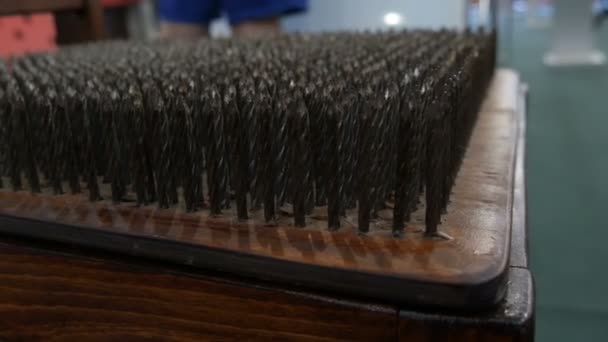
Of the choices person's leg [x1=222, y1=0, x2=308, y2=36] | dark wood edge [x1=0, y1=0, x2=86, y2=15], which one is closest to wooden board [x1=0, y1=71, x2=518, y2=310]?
dark wood edge [x1=0, y1=0, x2=86, y2=15]

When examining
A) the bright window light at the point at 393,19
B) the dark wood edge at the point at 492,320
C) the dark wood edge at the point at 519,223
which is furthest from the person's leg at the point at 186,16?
the dark wood edge at the point at 492,320

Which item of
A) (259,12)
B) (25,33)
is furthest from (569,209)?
(25,33)

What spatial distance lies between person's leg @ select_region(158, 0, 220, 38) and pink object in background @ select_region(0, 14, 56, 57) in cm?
23

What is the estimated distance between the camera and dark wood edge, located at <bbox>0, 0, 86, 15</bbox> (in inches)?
41.4

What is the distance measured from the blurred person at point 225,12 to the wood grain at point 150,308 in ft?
3.19

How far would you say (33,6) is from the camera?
1.10 meters

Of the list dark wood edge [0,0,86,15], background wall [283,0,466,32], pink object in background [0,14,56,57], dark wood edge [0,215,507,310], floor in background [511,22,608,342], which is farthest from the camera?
background wall [283,0,466,32]

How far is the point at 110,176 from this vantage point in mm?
418

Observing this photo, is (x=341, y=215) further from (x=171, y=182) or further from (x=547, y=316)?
(x=547, y=316)

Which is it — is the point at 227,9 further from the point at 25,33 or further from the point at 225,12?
the point at 25,33

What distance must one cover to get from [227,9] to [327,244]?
1.12m

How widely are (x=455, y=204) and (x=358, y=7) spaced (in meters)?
1.19

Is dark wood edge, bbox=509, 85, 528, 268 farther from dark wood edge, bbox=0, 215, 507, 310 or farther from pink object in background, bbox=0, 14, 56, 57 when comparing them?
pink object in background, bbox=0, 14, 56, 57

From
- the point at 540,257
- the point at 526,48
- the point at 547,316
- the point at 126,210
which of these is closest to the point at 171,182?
the point at 126,210
